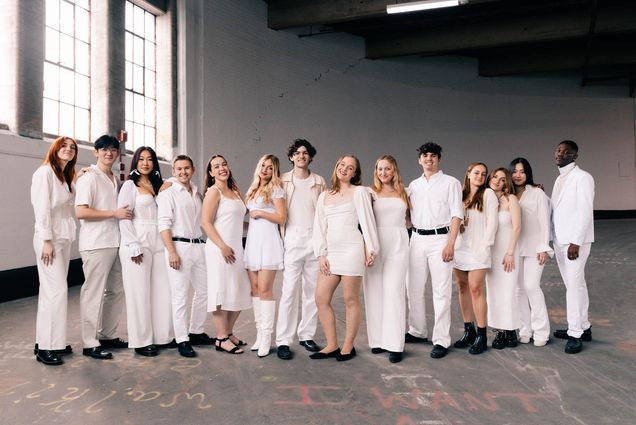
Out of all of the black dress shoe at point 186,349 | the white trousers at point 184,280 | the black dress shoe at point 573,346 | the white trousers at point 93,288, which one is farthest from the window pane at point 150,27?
the black dress shoe at point 573,346

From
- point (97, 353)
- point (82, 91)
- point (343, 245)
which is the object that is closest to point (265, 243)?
point (343, 245)

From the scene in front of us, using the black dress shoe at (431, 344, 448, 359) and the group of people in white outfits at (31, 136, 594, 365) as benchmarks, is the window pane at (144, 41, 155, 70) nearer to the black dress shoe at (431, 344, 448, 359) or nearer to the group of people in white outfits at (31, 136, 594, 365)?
the group of people in white outfits at (31, 136, 594, 365)

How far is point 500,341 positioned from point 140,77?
729 cm

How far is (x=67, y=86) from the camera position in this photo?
7.38 m

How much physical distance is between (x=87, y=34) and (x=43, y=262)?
5.33 meters

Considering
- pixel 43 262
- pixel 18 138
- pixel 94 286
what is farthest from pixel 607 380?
pixel 18 138

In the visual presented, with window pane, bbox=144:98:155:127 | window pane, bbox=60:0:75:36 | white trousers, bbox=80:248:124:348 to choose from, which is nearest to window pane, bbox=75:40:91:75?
window pane, bbox=60:0:75:36

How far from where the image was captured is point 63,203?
12.1 feet

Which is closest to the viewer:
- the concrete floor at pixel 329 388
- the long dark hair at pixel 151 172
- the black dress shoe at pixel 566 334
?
the concrete floor at pixel 329 388

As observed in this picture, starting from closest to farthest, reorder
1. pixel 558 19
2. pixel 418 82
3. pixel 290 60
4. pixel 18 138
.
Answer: pixel 18 138 → pixel 558 19 → pixel 290 60 → pixel 418 82

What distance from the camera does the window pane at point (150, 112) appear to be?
29.6 ft

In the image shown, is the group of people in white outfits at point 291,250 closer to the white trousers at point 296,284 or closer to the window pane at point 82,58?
the white trousers at point 296,284

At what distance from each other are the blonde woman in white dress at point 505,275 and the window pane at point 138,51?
270 inches

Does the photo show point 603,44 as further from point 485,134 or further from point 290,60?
point 290,60
